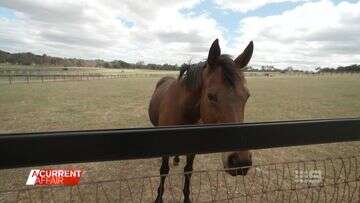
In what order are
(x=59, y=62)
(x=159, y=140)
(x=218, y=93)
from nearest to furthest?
(x=159, y=140) < (x=218, y=93) < (x=59, y=62)

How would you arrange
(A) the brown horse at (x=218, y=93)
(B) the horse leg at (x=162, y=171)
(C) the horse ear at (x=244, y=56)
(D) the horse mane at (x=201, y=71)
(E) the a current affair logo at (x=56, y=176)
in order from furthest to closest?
(B) the horse leg at (x=162, y=171), (E) the a current affair logo at (x=56, y=176), (C) the horse ear at (x=244, y=56), (D) the horse mane at (x=201, y=71), (A) the brown horse at (x=218, y=93)

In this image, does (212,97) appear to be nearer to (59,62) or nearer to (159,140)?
(159,140)

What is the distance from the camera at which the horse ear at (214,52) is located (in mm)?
3214

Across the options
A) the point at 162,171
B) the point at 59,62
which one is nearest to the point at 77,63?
the point at 59,62

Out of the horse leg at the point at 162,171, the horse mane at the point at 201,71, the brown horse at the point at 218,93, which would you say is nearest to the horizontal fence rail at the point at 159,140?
the brown horse at the point at 218,93

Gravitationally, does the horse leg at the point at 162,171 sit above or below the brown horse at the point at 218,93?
below

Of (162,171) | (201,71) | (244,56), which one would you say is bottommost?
(162,171)

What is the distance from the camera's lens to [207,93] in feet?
10.6

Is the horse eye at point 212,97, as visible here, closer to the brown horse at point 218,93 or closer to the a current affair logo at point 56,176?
the brown horse at point 218,93

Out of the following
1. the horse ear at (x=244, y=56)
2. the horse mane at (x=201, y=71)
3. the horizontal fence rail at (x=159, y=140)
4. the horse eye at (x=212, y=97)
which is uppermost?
the horse ear at (x=244, y=56)

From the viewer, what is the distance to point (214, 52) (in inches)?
129

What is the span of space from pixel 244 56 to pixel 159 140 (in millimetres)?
1946

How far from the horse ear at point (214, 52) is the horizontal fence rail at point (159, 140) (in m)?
1.23

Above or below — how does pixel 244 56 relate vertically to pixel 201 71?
above
